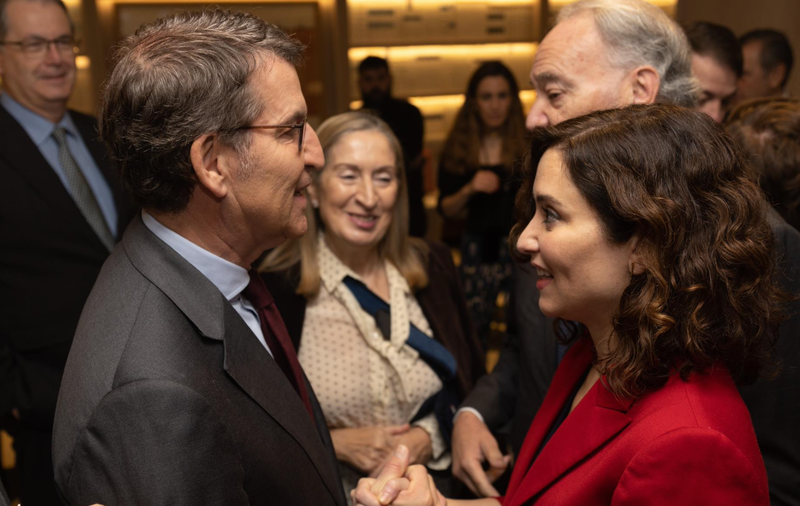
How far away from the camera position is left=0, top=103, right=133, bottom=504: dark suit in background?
247cm

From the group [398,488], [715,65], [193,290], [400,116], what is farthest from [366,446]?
[400,116]

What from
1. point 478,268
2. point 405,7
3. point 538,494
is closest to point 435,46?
point 405,7

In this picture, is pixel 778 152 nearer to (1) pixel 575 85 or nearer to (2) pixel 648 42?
(2) pixel 648 42

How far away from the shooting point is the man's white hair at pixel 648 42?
1.88 metres

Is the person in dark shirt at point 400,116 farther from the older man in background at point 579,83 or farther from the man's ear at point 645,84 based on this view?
the man's ear at point 645,84

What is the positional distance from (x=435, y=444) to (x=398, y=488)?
0.81 meters

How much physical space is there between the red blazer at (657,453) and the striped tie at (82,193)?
203 centimetres

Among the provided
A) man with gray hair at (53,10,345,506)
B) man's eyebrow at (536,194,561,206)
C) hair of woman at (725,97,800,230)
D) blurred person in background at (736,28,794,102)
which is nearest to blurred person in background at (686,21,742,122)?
hair of woman at (725,97,800,230)

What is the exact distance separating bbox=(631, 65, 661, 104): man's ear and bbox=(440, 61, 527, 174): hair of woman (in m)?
2.25

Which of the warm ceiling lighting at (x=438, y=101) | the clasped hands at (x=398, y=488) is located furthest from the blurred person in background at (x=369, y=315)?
the warm ceiling lighting at (x=438, y=101)

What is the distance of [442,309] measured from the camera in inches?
97.5

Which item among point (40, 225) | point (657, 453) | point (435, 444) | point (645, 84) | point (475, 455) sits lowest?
point (435, 444)

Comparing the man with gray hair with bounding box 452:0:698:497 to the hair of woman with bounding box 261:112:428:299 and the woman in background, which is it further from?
the woman in background

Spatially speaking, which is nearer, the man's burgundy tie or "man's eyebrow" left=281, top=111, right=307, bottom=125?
"man's eyebrow" left=281, top=111, right=307, bottom=125
